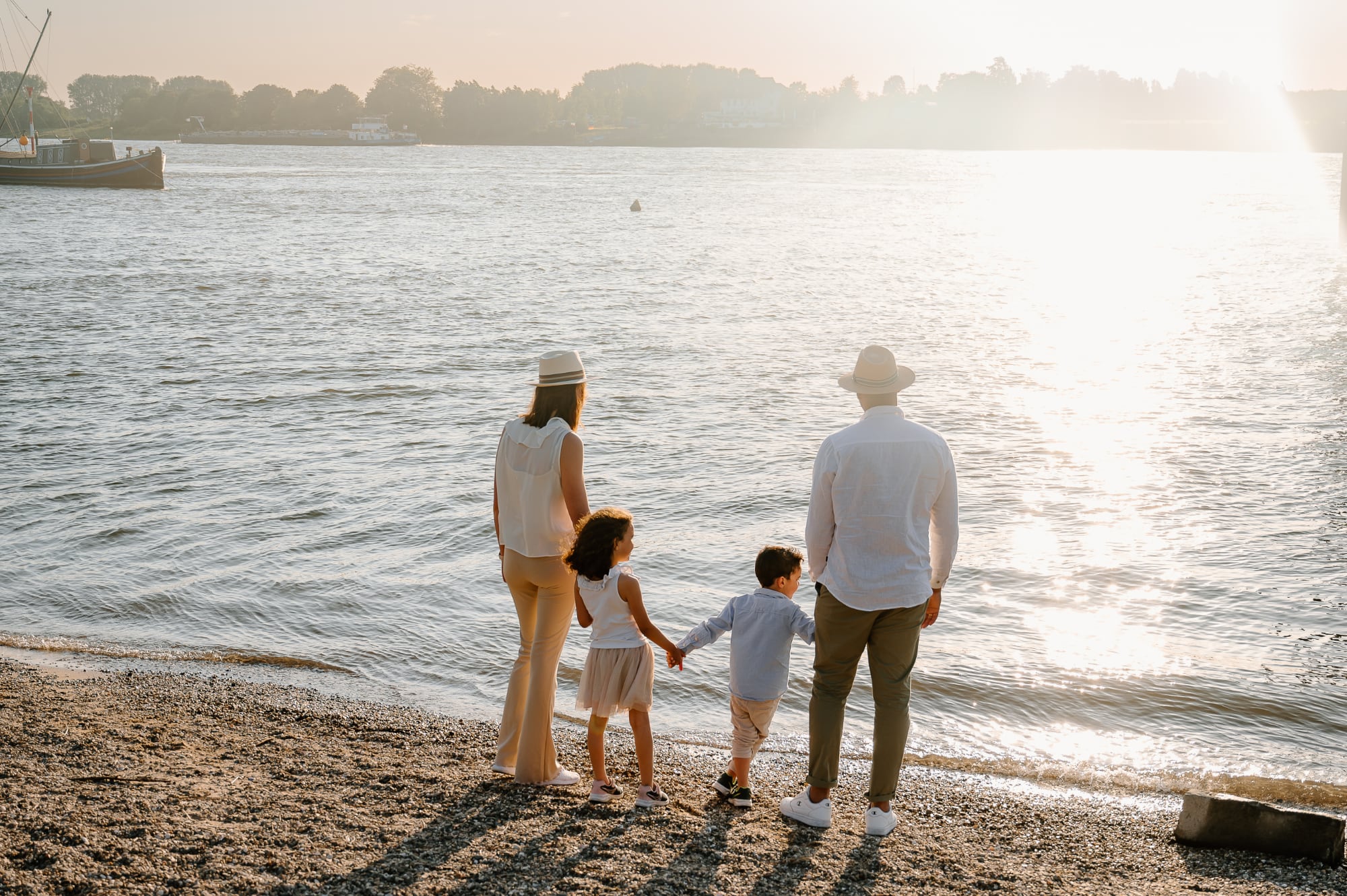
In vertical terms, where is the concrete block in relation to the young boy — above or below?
below

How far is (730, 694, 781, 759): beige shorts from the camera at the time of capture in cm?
467

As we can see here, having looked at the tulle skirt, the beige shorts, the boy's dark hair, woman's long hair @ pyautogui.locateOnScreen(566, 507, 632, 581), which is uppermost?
woman's long hair @ pyautogui.locateOnScreen(566, 507, 632, 581)

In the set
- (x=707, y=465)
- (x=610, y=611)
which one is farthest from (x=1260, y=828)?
(x=707, y=465)

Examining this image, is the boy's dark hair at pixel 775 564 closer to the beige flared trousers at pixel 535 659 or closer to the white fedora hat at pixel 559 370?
the beige flared trousers at pixel 535 659

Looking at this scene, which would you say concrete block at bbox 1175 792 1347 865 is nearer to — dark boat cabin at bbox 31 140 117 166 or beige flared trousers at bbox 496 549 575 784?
beige flared trousers at bbox 496 549 575 784

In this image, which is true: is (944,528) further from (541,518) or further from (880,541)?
(541,518)

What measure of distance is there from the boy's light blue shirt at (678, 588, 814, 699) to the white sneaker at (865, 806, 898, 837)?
60 cm

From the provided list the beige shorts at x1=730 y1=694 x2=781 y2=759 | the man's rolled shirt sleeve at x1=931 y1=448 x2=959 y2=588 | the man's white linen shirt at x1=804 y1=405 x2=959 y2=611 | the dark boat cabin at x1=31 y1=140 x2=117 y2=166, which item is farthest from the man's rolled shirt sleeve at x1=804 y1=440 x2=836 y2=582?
the dark boat cabin at x1=31 y1=140 x2=117 y2=166

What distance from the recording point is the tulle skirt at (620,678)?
4566mm

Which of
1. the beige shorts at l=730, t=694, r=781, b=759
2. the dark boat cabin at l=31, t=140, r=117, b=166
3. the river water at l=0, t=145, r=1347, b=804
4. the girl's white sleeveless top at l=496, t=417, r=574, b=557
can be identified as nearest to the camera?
the girl's white sleeveless top at l=496, t=417, r=574, b=557

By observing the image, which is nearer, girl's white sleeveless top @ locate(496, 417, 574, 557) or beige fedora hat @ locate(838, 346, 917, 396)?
beige fedora hat @ locate(838, 346, 917, 396)

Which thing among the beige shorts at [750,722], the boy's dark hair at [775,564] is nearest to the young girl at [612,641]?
the beige shorts at [750,722]

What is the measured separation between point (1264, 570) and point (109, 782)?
889cm

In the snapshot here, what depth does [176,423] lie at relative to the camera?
1543 centimetres
